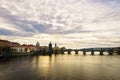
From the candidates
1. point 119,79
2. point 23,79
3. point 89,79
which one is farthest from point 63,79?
point 119,79

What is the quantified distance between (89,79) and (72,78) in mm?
5603

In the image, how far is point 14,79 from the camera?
56812mm

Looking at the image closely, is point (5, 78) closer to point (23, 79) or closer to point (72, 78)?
point (23, 79)

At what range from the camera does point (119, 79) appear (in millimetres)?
58938

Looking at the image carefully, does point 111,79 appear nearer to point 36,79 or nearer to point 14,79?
point 36,79

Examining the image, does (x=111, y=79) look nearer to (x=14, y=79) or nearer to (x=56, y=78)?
(x=56, y=78)

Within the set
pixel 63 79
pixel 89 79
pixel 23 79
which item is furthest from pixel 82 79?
pixel 23 79

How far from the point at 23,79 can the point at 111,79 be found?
28.9 m

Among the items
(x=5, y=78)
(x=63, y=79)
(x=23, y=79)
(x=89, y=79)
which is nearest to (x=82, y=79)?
(x=89, y=79)

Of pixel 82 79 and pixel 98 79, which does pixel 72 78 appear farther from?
pixel 98 79

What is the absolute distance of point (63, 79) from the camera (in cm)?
5772

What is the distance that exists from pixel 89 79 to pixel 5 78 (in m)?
27.3

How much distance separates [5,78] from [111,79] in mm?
34745

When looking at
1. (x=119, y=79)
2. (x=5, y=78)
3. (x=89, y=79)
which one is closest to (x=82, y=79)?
(x=89, y=79)
